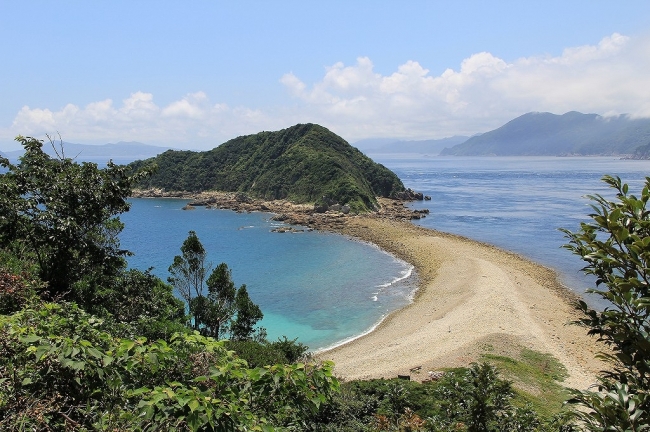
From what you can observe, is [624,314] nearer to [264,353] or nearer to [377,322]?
[264,353]

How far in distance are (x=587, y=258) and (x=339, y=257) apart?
40.0 metres

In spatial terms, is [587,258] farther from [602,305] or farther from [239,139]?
[239,139]

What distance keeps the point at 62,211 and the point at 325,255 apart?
34472 mm

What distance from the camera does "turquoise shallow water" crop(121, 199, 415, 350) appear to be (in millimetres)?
27688

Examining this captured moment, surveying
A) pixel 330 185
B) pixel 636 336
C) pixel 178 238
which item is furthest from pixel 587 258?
pixel 330 185

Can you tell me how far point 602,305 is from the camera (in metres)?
28.5

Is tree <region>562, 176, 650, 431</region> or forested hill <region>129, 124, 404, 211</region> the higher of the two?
forested hill <region>129, 124, 404, 211</region>

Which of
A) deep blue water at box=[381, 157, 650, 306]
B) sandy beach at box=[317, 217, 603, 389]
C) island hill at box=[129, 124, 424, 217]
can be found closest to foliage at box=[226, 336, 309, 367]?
sandy beach at box=[317, 217, 603, 389]

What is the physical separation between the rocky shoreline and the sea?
3024 mm

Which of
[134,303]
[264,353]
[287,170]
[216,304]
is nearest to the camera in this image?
[134,303]

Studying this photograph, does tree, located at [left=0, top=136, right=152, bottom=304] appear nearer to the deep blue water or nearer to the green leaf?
the green leaf

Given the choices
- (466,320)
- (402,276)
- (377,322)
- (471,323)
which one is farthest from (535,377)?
(402,276)

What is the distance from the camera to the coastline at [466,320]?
1972 centimetres

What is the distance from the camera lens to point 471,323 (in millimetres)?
24953
